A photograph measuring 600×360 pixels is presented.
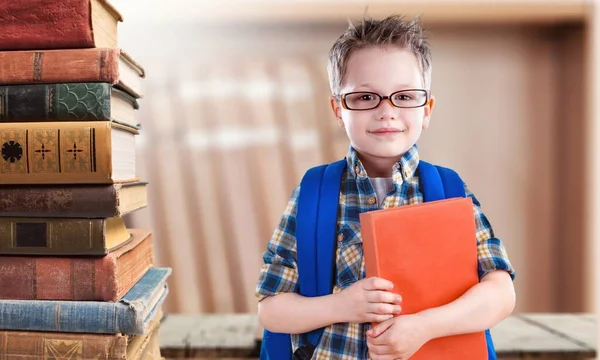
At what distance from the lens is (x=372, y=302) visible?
23.6 inches

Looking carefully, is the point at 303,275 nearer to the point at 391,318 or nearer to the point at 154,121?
the point at 391,318

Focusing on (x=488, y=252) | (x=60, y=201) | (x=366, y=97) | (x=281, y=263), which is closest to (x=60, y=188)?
(x=60, y=201)

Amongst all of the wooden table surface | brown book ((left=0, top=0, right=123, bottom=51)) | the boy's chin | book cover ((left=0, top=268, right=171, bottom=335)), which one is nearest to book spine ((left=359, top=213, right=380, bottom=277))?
the boy's chin

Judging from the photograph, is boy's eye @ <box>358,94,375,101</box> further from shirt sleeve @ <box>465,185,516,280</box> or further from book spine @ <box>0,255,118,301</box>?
book spine @ <box>0,255,118,301</box>

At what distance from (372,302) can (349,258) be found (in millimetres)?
91

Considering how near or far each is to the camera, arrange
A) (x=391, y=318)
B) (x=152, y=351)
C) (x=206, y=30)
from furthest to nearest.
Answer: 1. (x=206, y=30)
2. (x=152, y=351)
3. (x=391, y=318)

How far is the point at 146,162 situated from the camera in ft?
4.29

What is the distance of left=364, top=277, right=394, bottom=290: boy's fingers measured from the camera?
1.96 feet

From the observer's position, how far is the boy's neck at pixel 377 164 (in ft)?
2.34

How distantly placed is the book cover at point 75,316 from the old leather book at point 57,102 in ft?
0.78

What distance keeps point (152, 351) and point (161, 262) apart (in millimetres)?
503

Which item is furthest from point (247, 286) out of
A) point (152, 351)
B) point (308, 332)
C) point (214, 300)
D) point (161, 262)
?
point (308, 332)

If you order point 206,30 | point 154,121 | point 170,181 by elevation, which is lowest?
point 170,181

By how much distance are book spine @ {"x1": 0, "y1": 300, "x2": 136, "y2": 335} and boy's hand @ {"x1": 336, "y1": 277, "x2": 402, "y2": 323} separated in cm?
27
